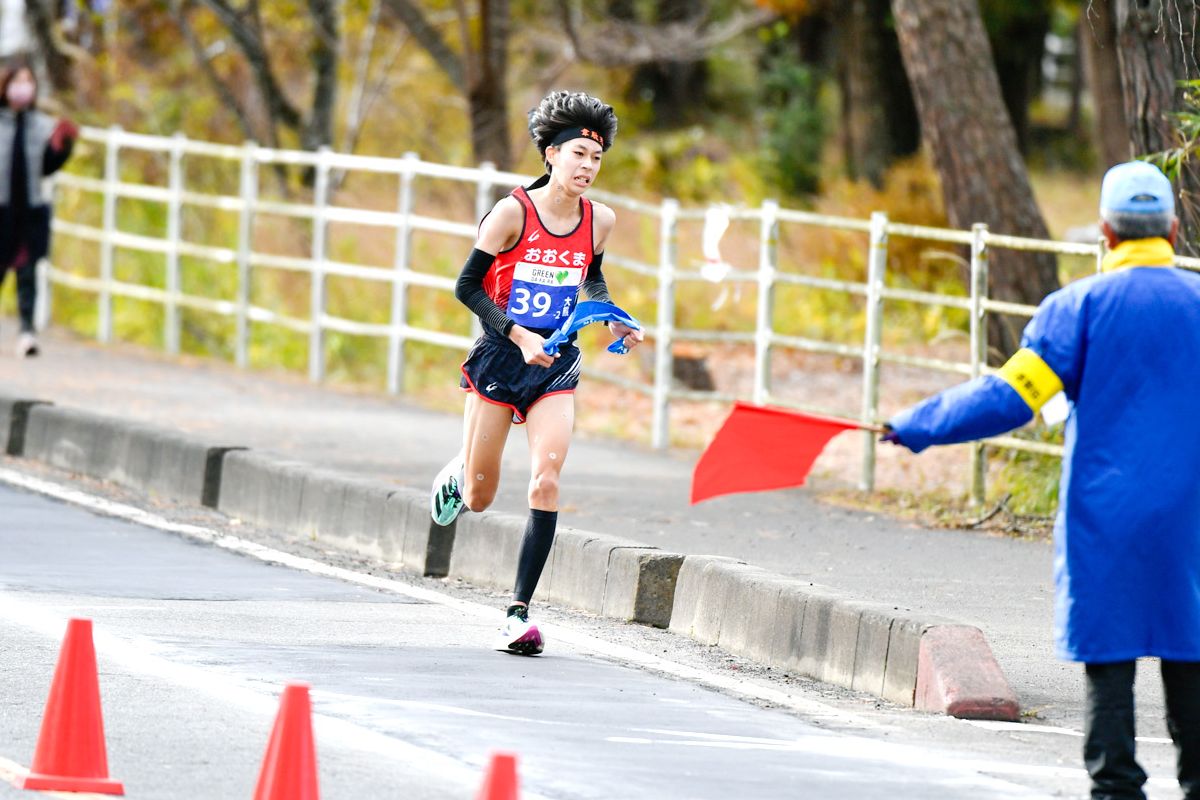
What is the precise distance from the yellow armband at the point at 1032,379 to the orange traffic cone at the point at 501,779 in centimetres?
160

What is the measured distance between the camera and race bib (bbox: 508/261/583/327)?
8367 mm

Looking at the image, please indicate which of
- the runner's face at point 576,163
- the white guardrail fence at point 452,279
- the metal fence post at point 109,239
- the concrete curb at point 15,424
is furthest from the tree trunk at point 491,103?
the runner's face at point 576,163

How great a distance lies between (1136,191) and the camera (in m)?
5.76

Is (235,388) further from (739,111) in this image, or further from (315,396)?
(739,111)

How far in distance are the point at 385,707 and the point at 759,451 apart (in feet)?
5.27

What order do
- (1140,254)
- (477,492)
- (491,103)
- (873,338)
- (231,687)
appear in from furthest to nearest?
(491,103)
(873,338)
(477,492)
(231,687)
(1140,254)

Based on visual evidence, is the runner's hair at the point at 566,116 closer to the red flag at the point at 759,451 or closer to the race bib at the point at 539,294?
the race bib at the point at 539,294

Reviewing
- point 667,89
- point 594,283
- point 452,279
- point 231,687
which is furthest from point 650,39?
point 231,687

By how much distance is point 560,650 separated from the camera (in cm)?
843

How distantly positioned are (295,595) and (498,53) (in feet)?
40.3

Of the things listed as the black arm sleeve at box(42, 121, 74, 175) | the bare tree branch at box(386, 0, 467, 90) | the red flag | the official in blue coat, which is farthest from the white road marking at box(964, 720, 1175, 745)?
the bare tree branch at box(386, 0, 467, 90)

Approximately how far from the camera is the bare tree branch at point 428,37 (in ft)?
72.9

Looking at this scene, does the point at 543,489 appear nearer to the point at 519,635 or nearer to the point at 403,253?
the point at 519,635

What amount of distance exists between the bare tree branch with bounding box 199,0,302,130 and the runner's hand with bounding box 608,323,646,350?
16504 mm
